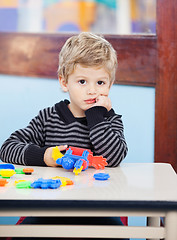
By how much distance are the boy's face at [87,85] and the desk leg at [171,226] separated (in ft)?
1.55

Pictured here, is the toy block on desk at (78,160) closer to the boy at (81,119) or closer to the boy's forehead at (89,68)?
the boy at (81,119)

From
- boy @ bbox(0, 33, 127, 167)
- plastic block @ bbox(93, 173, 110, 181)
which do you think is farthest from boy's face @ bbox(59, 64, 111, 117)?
plastic block @ bbox(93, 173, 110, 181)

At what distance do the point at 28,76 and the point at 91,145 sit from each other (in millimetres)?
660

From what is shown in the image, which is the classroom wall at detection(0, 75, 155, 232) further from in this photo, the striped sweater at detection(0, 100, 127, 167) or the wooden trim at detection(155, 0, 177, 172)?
the striped sweater at detection(0, 100, 127, 167)

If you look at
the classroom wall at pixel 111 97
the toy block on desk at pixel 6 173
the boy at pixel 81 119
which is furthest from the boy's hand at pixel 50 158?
the classroom wall at pixel 111 97

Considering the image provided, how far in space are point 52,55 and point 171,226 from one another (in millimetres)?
1077

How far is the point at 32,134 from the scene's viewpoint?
48.2 inches

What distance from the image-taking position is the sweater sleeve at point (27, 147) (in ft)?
3.59

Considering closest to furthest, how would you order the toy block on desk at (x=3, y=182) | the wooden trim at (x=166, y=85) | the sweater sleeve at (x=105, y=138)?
the toy block on desk at (x=3, y=182), the sweater sleeve at (x=105, y=138), the wooden trim at (x=166, y=85)

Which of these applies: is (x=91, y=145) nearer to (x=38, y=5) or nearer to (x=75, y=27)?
(x=75, y=27)

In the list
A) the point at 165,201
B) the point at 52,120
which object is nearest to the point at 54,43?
the point at 52,120

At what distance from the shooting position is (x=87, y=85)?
45.4 inches

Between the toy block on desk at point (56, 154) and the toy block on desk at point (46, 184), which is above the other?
the toy block on desk at point (56, 154)

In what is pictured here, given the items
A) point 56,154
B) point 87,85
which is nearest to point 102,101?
point 87,85
